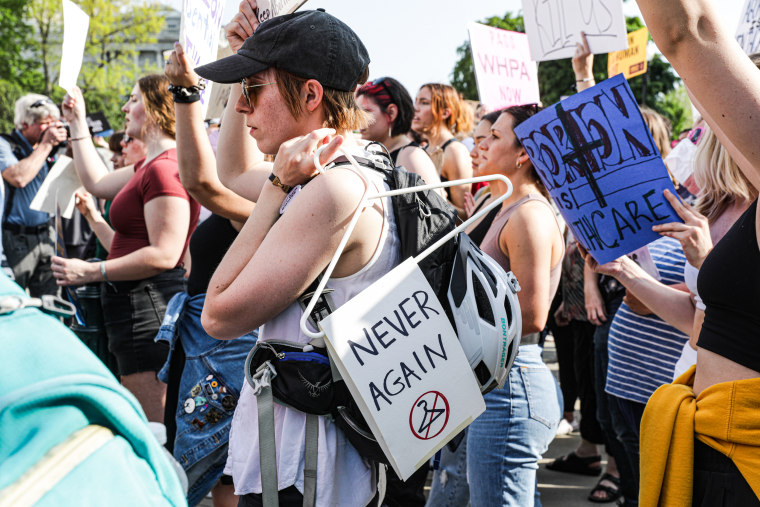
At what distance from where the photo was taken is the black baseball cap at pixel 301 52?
1.83 meters

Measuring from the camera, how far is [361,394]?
1496 mm

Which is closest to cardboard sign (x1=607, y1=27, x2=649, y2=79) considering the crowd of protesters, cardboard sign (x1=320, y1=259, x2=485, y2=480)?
the crowd of protesters

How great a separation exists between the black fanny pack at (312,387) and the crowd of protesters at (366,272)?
0.06 meters

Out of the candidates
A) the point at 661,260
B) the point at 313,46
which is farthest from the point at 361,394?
the point at 661,260

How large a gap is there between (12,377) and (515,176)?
2.69 meters

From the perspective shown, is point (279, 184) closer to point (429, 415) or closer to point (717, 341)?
point (429, 415)

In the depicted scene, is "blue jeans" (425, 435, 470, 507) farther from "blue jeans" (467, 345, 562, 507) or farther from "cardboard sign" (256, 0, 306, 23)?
"cardboard sign" (256, 0, 306, 23)

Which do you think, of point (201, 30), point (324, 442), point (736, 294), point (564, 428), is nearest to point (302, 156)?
point (324, 442)

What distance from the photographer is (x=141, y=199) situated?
3.45 m

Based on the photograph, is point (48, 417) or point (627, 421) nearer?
point (48, 417)

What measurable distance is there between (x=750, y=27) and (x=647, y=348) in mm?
1570

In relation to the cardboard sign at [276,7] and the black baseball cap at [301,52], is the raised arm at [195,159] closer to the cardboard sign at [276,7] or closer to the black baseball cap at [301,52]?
the cardboard sign at [276,7]

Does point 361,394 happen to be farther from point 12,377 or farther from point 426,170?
point 426,170

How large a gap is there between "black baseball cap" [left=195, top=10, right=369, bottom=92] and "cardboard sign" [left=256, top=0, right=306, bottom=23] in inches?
Answer: 16.4
